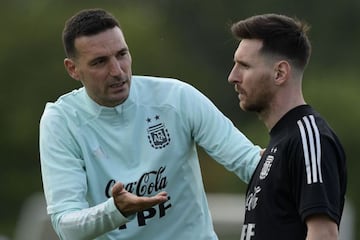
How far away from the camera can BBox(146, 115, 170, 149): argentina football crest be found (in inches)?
372

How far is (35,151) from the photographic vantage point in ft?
164

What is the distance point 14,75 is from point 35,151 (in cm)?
714

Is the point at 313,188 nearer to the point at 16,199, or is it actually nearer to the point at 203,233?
the point at 203,233

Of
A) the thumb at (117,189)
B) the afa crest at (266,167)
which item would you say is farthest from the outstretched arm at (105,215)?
the afa crest at (266,167)

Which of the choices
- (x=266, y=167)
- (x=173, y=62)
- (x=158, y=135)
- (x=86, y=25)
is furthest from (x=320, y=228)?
(x=173, y=62)

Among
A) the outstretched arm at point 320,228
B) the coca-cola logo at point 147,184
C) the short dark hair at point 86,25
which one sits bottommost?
the outstretched arm at point 320,228

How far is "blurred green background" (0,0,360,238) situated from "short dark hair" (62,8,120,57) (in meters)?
25.0

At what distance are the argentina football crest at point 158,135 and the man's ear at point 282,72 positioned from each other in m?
1.16

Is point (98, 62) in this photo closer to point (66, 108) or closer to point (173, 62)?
point (66, 108)

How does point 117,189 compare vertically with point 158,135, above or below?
below

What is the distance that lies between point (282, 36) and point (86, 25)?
4.76ft

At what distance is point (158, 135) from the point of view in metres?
9.48

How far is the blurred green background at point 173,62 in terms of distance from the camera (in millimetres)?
46031

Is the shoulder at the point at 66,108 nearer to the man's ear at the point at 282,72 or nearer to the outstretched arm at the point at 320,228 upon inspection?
the man's ear at the point at 282,72
